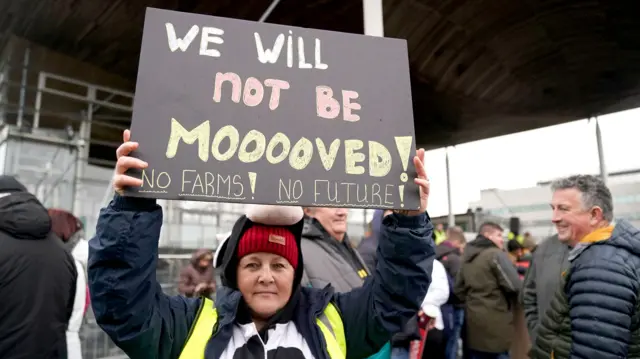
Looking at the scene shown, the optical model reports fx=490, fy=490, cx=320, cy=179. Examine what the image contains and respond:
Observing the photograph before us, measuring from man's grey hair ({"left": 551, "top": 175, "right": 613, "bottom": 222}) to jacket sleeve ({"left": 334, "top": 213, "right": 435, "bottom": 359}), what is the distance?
4.34 feet

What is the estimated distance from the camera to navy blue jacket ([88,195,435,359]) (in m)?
1.32

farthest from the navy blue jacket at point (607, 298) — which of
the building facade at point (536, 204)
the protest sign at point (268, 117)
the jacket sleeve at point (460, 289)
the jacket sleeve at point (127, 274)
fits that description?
the building facade at point (536, 204)

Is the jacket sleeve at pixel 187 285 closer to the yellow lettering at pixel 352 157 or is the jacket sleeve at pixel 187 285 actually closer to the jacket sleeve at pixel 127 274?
the jacket sleeve at pixel 127 274

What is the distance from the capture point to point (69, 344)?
3520 mm

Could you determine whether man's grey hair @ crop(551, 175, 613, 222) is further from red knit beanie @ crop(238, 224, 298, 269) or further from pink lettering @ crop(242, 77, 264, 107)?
pink lettering @ crop(242, 77, 264, 107)

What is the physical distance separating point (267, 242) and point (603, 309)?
4.80ft

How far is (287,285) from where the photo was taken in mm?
1551

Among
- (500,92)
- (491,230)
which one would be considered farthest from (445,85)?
(491,230)

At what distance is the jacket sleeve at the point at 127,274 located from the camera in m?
1.31

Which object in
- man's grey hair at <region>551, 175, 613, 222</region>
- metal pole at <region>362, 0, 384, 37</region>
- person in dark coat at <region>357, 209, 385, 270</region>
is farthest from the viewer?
metal pole at <region>362, 0, 384, 37</region>

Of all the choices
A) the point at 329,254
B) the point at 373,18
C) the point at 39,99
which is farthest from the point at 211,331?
the point at 39,99

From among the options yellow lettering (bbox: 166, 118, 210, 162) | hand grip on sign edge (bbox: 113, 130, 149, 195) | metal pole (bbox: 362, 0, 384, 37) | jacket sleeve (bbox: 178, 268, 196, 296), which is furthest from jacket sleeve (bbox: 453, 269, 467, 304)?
hand grip on sign edge (bbox: 113, 130, 149, 195)

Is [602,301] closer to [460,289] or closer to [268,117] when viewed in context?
[268,117]

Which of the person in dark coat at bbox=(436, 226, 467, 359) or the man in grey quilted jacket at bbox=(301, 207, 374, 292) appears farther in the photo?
the person in dark coat at bbox=(436, 226, 467, 359)
